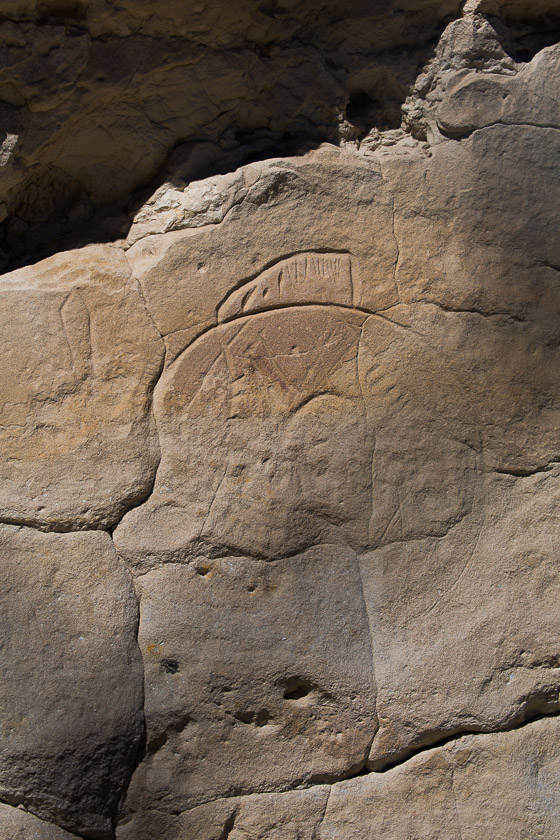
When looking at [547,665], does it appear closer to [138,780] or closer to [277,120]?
[138,780]

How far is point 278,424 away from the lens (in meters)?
1.94

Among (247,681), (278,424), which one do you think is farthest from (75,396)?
(247,681)

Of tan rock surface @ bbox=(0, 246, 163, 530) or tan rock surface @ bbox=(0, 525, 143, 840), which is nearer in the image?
tan rock surface @ bbox=(0, 525, 143, 840)

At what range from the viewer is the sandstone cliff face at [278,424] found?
71.7 inches

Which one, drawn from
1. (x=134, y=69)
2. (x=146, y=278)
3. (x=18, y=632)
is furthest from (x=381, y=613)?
(x=134, y=69)

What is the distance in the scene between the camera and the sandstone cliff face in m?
1.82

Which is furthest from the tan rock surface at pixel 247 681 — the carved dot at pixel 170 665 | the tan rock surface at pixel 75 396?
the tan rock surface at pixel 75 396

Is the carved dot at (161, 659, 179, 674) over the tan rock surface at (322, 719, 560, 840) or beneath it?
over

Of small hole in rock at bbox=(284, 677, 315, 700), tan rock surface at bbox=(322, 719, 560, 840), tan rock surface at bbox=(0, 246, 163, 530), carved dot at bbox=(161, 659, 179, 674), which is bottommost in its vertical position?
tan rock surface at bbox=(322, 719, 560, 840)

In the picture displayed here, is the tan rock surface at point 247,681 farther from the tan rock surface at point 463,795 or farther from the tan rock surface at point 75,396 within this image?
the tan rock surface at point 75,396

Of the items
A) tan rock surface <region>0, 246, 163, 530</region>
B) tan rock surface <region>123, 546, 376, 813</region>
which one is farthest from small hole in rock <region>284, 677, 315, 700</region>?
tan rock surface <region>0, 246, 163, 530</region>

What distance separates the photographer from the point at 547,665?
190cm

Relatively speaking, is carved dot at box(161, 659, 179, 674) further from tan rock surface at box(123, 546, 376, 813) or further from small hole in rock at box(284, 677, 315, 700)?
small hole in rock at box(284, 677, 315, 700)

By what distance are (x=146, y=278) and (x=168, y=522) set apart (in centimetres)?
65
